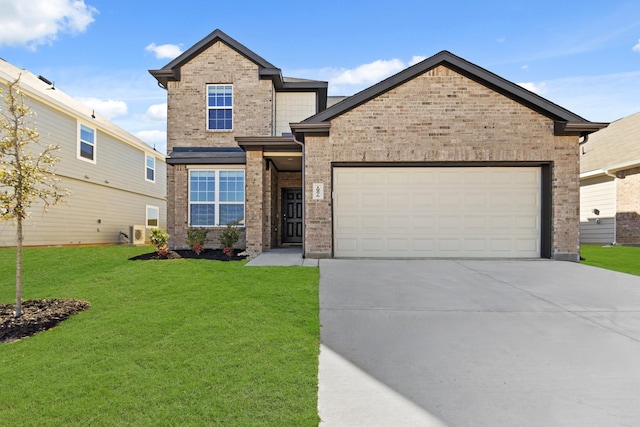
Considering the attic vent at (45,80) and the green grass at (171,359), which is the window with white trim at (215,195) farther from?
the attic vent at (45,80)

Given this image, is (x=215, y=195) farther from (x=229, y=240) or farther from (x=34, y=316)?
(x=34, y=316)

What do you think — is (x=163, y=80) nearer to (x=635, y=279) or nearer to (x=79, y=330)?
(x=79, y=330)

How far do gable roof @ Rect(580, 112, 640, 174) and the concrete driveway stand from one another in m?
10.9

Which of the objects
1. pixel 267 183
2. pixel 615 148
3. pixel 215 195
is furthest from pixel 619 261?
pixel 215 195

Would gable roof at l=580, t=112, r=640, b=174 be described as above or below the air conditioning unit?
above

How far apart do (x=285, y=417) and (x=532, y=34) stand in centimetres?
1446

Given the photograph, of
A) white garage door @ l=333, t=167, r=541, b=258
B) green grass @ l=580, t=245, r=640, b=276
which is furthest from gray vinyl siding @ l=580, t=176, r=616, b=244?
white garage door @ l=333, t=167, r=541, b=258

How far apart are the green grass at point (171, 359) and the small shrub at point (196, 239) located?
4540mm

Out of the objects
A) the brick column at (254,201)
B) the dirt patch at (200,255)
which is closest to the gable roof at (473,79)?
the brick column at (254,201)

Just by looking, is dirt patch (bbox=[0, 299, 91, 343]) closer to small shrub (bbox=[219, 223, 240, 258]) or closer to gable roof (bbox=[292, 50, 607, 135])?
small shrub (bbox=[219, 223, 240, 258])

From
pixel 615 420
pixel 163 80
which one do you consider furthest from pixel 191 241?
pixel 615 420

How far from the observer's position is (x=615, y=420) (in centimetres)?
250

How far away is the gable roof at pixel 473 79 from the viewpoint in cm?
870

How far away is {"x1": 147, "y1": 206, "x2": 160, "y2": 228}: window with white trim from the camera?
21.2m
